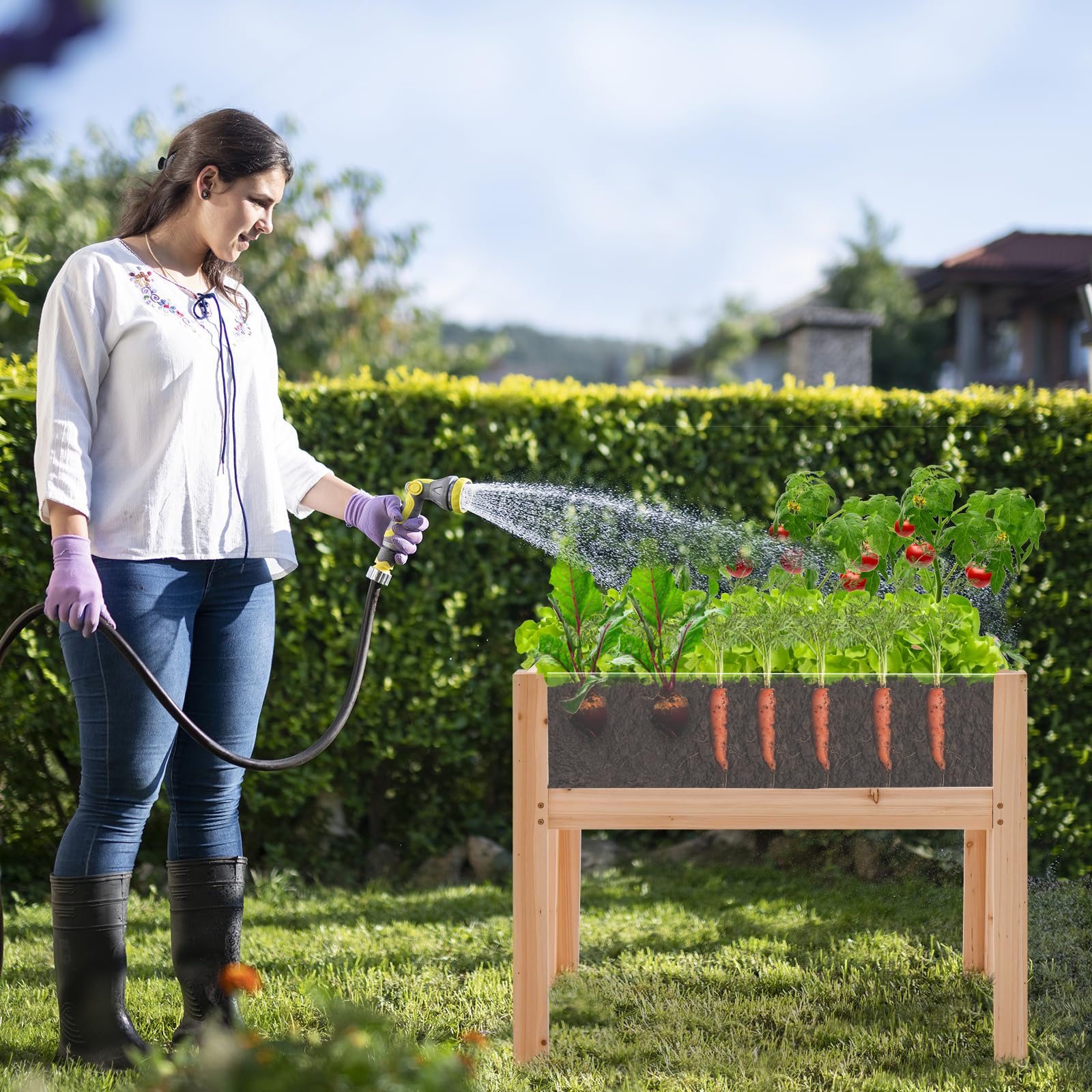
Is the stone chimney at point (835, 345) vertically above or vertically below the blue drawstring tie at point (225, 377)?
above

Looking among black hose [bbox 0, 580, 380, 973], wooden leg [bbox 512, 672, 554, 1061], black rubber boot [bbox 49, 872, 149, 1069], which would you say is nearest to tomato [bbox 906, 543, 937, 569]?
wooden leg [bbox 512, 672, 554, 1061]

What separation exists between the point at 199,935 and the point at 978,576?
6.32ft

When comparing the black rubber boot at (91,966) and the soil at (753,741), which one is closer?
the black rubber boot at (91,966)

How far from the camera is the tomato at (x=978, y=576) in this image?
264cm

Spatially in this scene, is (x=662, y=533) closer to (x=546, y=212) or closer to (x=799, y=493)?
(x=799, y=493)

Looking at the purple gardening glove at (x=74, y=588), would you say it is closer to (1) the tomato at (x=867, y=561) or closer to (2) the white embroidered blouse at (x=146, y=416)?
(2) the white embroidered blouse at (x=146, y=416)

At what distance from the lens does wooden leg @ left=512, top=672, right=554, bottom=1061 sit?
238cm

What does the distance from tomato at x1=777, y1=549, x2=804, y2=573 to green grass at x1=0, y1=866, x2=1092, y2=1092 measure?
1066 mm

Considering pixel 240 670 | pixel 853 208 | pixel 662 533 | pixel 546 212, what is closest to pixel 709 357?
pixel 853 208

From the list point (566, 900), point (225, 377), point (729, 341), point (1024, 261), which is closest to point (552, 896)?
point (566, 900)

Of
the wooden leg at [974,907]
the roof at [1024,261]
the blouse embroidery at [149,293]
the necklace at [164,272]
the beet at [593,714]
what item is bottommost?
the wooden leg at [974,907]

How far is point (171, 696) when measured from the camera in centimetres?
221

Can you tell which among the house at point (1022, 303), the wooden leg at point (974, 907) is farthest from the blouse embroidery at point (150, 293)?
the house at point (1022, 303)

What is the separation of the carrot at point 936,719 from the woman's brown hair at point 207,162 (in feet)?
5.69
